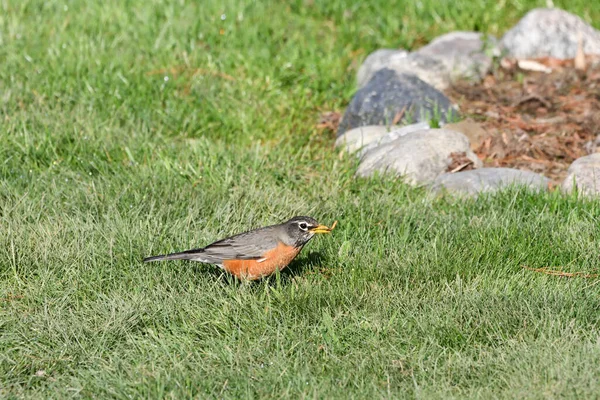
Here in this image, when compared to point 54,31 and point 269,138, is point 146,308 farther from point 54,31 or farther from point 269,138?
point 54,31

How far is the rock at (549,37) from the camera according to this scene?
9406 mm

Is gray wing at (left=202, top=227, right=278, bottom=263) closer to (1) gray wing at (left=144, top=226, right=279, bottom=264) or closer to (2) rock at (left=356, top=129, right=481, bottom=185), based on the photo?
(1) gray wing at (left=144, top=226, right=279, bottom=264)

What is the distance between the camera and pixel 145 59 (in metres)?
9.02

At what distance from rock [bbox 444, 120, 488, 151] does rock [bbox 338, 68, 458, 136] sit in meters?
0.22

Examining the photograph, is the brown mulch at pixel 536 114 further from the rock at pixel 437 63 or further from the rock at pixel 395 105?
the rock at pixel 395 105

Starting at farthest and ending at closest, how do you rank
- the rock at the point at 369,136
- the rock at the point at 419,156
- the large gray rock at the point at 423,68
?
1. the large gray rock at the point at 423,68
2. the rock at the point at 369,136
3. the rock at the point at 419,156

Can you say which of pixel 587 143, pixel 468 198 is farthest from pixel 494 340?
pixel 587 143

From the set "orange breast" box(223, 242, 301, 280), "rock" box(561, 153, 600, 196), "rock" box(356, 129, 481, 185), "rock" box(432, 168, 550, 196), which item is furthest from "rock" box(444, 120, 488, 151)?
"orange breast" box(223, 242, 301, 280)

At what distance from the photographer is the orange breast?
548cm


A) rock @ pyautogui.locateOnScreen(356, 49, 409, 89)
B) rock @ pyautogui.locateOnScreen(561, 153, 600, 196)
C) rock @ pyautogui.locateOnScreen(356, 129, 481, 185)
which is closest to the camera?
rock @ pyautogui.locateOnScreen(561, 153, 600, 196)

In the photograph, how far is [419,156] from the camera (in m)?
7.20

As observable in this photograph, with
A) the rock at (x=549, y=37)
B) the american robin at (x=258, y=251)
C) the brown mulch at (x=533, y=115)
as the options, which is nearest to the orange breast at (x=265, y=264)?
the american robin at (x=258, y=251)

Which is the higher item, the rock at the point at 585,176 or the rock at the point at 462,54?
the rock at the point at 462,54

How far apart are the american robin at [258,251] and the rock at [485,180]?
1.79 metres
